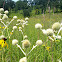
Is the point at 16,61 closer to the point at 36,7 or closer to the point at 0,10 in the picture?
the point at 0,10

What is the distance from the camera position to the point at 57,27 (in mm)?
757

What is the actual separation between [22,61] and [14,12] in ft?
114

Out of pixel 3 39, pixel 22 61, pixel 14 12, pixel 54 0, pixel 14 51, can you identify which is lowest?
pixel 14 12

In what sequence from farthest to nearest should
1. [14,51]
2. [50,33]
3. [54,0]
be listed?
[54,0] → [14,51] → [50,33]

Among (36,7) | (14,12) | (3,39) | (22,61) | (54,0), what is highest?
(22,61)

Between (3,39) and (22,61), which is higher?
(22,61)

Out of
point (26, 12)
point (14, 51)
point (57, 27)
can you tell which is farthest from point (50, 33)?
point (26, 12)

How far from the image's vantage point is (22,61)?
22.6 inches

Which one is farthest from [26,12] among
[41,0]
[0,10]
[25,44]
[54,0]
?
[25,44]

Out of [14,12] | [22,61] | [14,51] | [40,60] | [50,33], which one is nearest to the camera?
[22,61]

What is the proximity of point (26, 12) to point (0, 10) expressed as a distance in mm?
16401

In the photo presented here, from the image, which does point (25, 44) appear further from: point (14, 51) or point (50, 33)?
point (14, 51)

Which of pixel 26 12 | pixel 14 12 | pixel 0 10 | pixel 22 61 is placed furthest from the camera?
pixel 14 12

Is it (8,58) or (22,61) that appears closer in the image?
(22,61)
